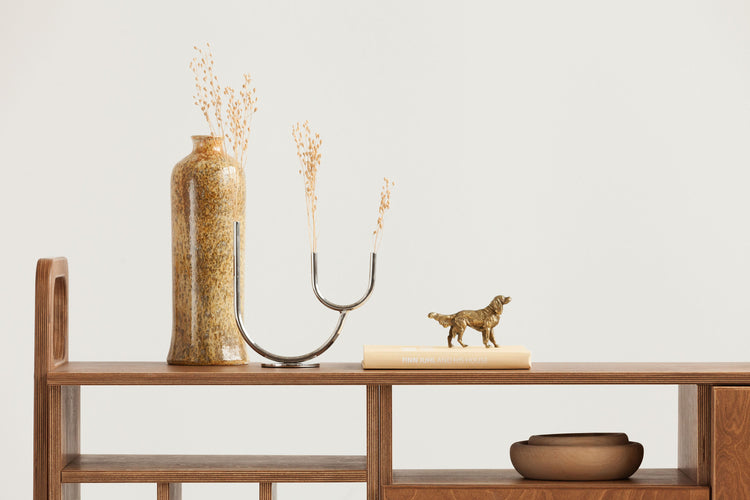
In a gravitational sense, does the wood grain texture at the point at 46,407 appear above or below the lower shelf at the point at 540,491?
above

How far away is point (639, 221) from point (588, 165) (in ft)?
0.85

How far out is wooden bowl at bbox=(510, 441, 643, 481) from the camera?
238cm

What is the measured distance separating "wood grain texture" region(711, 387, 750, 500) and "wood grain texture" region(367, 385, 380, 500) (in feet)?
2.44

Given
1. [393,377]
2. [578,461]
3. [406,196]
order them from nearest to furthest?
1. [393,377]
2. [578,461]
3. [406,196]

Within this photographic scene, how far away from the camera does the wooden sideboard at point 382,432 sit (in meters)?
2.27

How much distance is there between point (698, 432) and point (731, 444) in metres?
0.08

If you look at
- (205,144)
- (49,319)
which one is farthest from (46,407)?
(205,144)

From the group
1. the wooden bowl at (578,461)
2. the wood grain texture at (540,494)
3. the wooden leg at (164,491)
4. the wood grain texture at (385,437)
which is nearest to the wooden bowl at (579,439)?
the wooden bowl at (578,461)

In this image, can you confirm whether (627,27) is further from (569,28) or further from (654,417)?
(654,417)

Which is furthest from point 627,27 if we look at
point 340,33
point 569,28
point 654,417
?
point 654,417

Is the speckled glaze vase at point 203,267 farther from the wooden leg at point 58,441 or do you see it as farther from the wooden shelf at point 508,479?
the wooden shelf at point 508,479

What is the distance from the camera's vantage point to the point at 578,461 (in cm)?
238

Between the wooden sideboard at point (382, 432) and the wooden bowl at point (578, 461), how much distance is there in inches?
1.6

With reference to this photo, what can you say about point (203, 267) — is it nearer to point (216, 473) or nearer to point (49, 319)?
point (49, 319)
